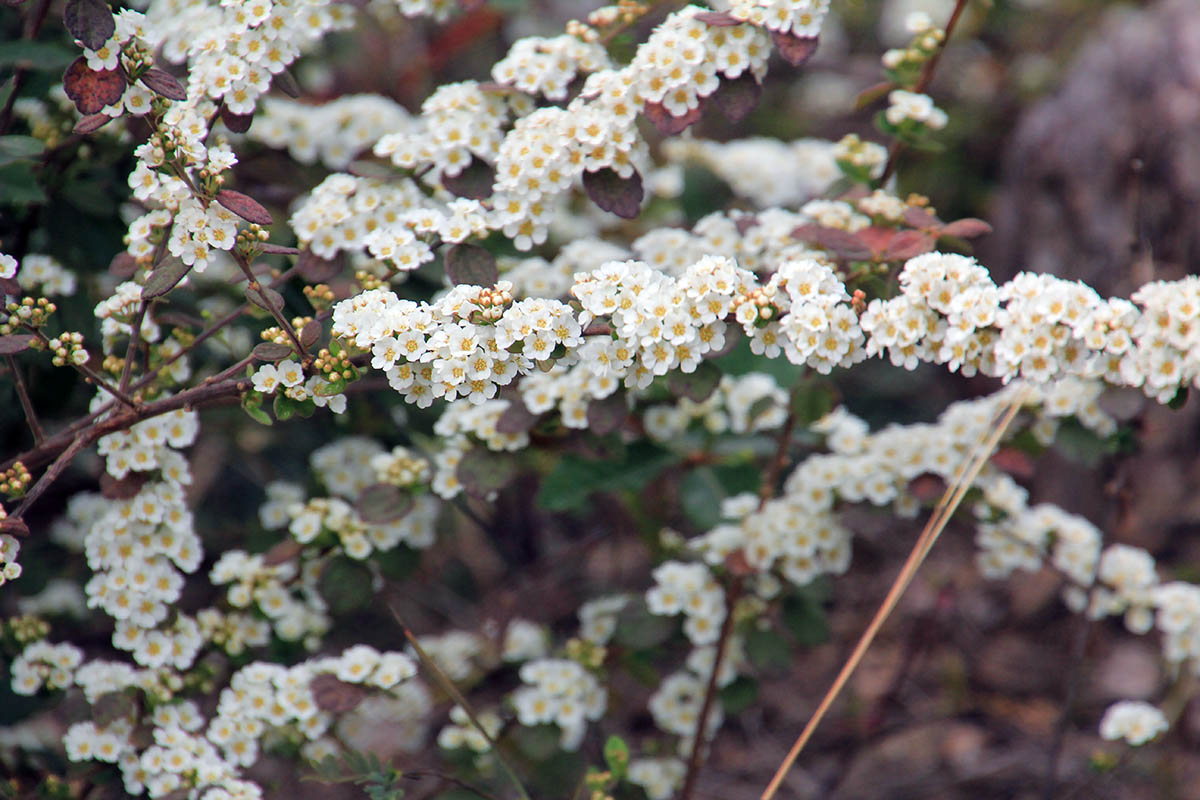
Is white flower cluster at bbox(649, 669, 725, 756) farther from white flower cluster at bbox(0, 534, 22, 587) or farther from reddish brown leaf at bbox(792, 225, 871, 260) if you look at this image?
white flower cluster at bbox(0, 534, 22, 587)

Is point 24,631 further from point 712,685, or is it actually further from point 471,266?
point 712,685

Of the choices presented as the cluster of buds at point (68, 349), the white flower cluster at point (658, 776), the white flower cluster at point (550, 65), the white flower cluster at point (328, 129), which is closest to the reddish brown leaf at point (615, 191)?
the white flower cluster at point (550, 65)

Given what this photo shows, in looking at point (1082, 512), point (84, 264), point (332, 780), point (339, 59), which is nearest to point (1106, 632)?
point (1082, 512)

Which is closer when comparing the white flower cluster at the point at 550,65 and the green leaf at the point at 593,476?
the white flower cluster at the point at 550,65

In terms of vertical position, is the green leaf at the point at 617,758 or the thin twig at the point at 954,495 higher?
the thin twig at the point at 954,495

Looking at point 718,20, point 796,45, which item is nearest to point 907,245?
point 796,45

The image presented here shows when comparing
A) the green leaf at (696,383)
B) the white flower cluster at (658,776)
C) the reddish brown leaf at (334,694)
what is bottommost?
the white flower cluster at (658,776)

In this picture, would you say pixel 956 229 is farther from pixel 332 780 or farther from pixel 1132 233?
pixel 332 780

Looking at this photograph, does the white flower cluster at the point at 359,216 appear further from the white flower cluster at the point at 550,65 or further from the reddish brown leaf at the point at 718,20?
the reddish brown leaf at the point at 718,20
